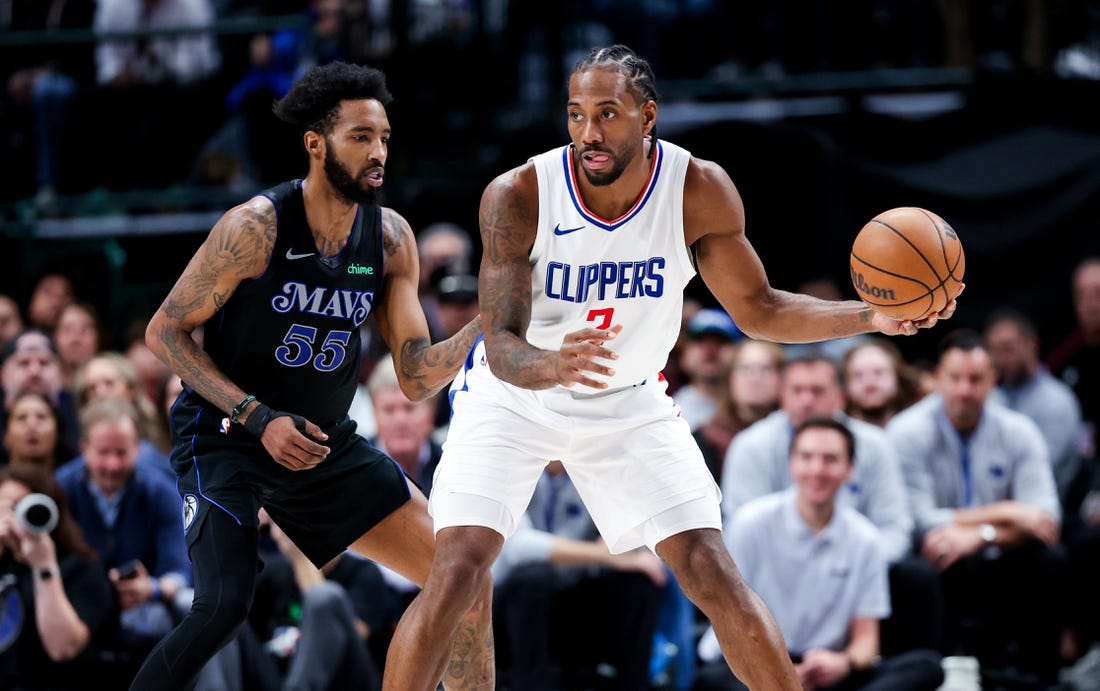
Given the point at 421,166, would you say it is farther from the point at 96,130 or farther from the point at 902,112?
the point at 902,112

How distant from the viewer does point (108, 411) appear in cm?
748

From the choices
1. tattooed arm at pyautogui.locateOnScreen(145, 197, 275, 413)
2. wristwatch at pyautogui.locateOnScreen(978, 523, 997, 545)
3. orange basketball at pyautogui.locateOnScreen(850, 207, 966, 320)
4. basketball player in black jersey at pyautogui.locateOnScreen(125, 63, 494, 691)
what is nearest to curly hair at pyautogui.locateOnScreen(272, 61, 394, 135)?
basketball player in black jersey at pyautogui.locateOnScreen(125, 63, 494, 691)

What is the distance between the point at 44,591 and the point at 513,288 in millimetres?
Result: 3115

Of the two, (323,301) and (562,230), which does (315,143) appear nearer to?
(323,301)

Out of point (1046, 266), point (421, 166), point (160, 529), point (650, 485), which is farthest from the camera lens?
point (421, 166)

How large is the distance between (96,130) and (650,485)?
22.3 ft

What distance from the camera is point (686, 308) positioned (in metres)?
9.70

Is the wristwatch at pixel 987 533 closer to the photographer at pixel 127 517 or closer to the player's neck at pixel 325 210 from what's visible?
the photographer at pixel 127 517

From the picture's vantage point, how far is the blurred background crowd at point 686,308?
7.38 meters

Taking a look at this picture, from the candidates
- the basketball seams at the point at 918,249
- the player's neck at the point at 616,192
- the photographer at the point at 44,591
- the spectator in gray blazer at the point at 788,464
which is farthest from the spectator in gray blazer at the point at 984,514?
the photographer at the point at 44,591

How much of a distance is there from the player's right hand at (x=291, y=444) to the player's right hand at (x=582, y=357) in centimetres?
105

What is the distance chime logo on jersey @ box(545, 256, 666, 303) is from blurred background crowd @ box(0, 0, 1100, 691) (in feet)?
7.95

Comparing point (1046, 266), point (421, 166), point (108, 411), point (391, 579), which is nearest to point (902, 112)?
point (1046, 266)

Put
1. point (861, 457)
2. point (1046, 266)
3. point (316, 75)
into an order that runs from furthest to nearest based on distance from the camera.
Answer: point (1046, 266), point (861, 457), point (316, 75)
